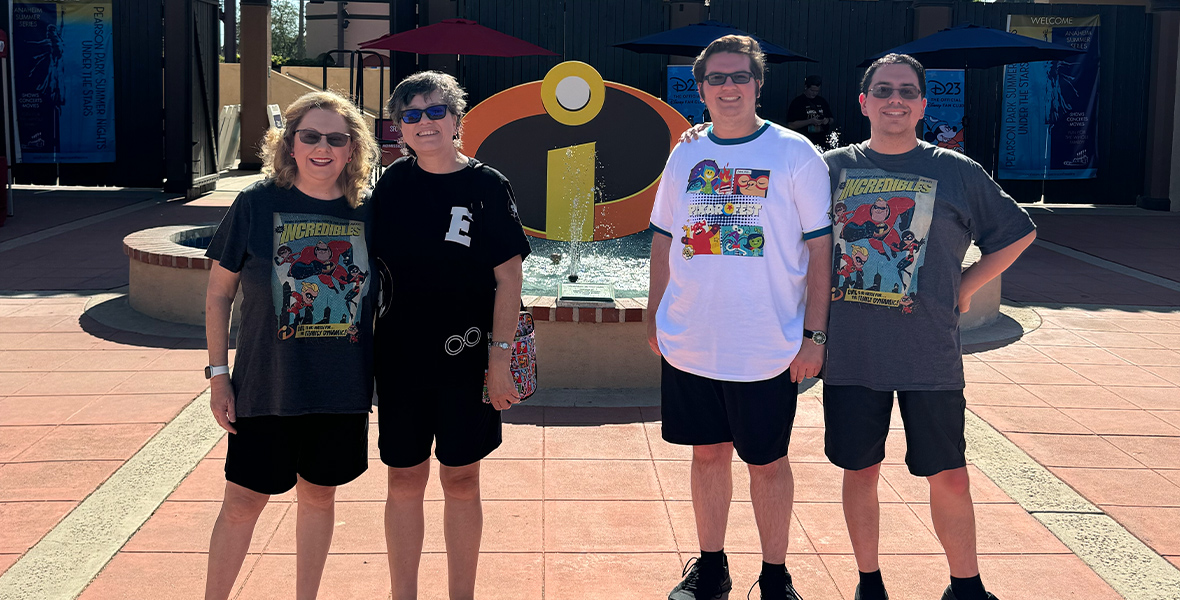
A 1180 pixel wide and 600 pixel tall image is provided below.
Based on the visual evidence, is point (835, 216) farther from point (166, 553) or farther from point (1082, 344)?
point (1082, 344)

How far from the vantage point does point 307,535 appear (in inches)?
122

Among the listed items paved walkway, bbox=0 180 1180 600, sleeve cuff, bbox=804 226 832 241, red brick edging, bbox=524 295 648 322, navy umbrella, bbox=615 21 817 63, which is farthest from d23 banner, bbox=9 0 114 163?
sleeve cuff, bbox=804 226 832 241

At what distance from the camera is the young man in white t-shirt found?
3139 millimetres

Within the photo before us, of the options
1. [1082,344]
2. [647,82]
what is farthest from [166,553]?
[647,82]

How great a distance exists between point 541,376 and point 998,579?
9.48ft

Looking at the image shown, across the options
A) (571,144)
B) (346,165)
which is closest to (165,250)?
(571,144)

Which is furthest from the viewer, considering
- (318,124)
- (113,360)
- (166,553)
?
(113,360)

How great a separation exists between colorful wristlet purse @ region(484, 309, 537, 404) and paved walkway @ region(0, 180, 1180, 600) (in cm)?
72

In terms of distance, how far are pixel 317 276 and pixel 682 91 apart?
12986 millimetres

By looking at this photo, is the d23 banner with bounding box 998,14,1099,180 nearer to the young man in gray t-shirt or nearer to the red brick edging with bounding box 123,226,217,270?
the red brick edging with bounding box 123,226,217,270

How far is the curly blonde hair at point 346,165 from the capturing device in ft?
9.79

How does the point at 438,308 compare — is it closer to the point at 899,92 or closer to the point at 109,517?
the point at 899,92

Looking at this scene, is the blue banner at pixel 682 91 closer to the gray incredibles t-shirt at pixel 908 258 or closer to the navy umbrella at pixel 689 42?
the navy umbrella at pixel 689 42

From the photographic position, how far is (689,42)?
42.0 feet
